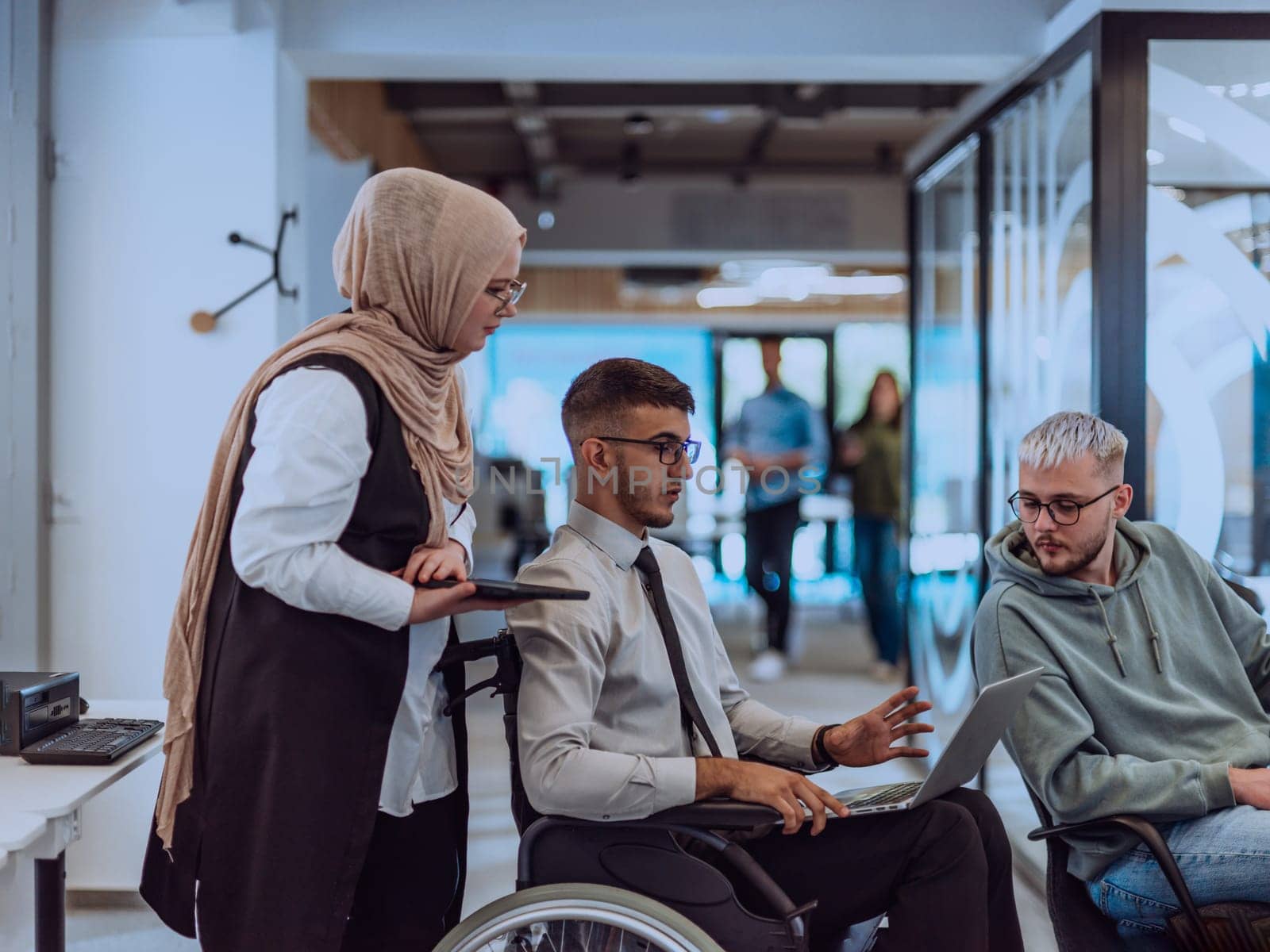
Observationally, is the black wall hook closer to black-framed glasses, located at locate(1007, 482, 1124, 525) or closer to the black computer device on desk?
the black computer device on desk

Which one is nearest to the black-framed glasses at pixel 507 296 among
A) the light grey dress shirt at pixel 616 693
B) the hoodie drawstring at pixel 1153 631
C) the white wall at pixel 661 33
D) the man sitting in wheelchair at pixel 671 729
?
the man sitting in wheelchair at pixel 671 729

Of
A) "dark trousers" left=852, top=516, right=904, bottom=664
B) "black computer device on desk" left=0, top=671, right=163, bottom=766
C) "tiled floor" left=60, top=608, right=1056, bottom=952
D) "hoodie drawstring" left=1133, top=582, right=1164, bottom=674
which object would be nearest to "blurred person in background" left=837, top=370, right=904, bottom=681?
"dark trousers" left=852, top=516, right=904, bottom=664

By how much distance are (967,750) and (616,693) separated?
20.0 inches

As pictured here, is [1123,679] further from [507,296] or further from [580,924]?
[507,296]

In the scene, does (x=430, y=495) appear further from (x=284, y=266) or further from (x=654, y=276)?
(x=654, y=276)

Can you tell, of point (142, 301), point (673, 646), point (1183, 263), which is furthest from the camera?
point (142, 301)

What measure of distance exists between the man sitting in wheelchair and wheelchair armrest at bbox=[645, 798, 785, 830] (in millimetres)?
13

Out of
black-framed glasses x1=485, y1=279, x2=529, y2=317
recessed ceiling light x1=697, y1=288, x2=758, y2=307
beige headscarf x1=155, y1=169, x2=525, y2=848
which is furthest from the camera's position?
recessed ceiling light x1=697, y1=288, x2=758, y2=307

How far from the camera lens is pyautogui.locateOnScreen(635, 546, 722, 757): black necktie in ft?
5.62

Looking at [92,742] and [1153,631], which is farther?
[1153,631]

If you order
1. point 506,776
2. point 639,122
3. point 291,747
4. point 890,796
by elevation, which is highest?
point 639,122

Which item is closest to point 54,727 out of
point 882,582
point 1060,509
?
point 1060,509

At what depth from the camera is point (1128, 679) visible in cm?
189

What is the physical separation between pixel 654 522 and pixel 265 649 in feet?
2.02
